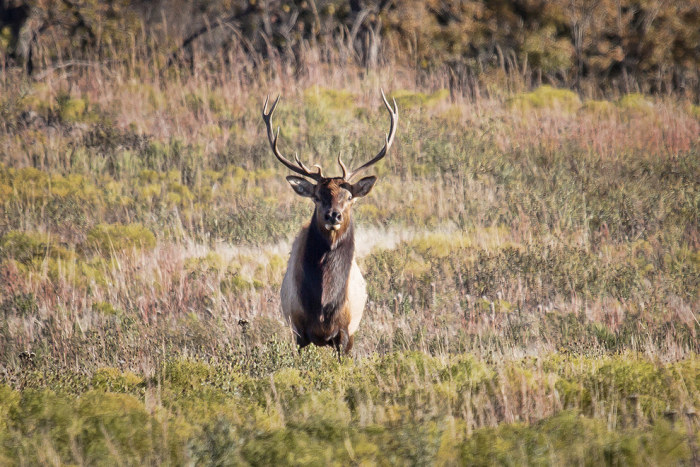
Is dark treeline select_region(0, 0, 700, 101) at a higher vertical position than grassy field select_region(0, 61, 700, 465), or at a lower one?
higher

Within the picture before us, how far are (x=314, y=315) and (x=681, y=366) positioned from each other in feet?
8.19

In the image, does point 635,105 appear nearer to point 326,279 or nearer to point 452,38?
point 452,38

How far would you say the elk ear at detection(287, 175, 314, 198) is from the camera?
22.0ft

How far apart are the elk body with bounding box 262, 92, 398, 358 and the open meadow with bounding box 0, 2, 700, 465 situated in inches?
15.3

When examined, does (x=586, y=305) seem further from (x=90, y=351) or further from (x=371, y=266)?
(x=90, y=351)

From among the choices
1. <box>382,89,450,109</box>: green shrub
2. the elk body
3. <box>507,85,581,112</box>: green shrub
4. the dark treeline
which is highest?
the dark treeline

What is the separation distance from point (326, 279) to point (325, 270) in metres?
0.07

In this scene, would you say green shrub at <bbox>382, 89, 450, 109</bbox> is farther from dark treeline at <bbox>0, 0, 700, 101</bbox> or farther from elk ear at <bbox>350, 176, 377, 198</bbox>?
elk ear at <bbox>350, 176, 377, 198</bbox>

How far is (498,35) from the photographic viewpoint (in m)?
17.0

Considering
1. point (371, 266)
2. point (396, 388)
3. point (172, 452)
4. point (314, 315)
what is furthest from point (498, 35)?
point (172, 452)

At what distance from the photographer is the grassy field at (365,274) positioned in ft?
12.9

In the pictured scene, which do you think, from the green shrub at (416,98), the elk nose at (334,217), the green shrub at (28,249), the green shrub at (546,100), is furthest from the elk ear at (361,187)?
the green shrub at (546,100)

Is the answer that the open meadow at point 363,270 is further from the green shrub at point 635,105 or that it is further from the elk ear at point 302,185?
the elk ear at point 302,185

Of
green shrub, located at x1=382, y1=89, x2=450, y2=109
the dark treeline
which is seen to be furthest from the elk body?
the dark treeline
